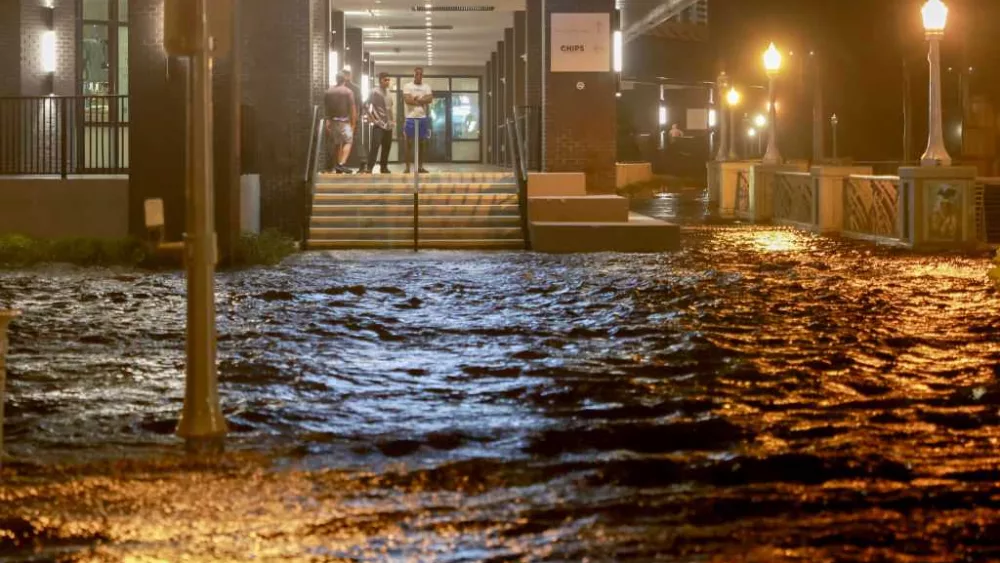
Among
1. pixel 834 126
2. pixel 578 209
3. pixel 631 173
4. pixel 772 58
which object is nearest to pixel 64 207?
pixel 578 209

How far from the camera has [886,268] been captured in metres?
19.5

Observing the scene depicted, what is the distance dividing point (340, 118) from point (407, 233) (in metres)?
3.85

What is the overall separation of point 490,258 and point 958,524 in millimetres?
15279

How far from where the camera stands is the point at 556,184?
26.7 meters

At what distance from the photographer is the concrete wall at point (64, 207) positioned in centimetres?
2272

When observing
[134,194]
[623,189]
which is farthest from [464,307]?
[623,189]

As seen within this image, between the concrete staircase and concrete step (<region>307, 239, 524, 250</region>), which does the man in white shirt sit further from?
concrete step (<region>307, 239, 524, 250</region>)

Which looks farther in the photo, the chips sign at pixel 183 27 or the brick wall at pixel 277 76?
the brick wall at pixel 277 76

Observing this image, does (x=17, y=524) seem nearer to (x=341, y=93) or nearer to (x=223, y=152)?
(x=223, y=152)

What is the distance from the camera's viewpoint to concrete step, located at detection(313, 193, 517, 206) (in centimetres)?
2536

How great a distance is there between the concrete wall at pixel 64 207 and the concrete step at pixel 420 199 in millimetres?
3739

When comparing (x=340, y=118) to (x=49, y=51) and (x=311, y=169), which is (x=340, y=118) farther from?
(x=49, y=51)

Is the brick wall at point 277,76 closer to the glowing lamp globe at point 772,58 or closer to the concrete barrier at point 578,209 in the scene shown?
the concrete barrier at point 578,209

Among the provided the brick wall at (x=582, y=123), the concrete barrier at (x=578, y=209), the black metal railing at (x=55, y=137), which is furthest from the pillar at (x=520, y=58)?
the black metal railing at (x=55, y=137)
